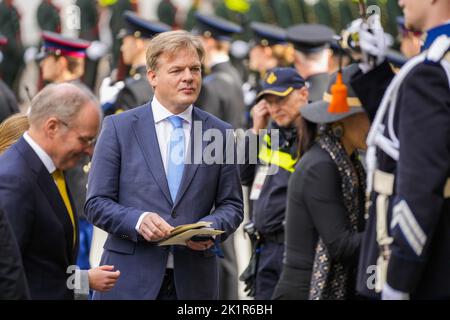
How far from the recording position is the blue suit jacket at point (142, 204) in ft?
18.1

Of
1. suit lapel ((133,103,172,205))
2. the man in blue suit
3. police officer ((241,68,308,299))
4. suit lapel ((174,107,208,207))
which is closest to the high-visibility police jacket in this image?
police officer ((241,68,308,299))

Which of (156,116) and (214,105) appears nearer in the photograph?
(156,116)

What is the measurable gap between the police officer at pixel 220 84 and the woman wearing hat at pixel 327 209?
411cm

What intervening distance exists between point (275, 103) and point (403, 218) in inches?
105

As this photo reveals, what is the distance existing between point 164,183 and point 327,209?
2.53 ft

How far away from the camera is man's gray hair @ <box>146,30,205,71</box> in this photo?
222 inches

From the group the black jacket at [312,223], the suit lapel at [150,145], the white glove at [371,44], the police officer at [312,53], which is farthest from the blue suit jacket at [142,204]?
the police officer at [312,53]

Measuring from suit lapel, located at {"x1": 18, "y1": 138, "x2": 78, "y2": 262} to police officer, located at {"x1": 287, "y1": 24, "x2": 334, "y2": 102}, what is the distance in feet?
12.8

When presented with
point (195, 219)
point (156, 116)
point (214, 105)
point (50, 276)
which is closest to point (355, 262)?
point (195, 219)

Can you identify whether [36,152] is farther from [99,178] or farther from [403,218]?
[403,218]

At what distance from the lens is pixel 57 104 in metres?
5.12

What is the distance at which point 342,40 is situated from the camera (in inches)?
225

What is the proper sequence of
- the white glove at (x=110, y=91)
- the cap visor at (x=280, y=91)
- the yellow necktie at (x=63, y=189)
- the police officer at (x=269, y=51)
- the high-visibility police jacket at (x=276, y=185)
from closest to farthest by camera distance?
the yellow necktie at (x=63, y=189) → the high-visibility police jacket at (x=276, y=185) → the cap visor at (x=280, y=91) → the white glove at (x=110, y=91) → the police officer at (x=269, y=51)

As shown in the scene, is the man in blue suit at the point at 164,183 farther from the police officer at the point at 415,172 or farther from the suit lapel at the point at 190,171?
the police officer at the point at 415,172
